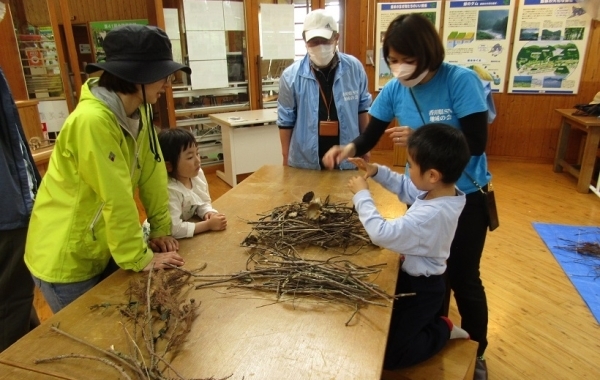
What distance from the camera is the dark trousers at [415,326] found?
1398 millimetres

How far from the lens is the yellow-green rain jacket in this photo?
1.21 metres

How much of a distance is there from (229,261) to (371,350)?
63 cm

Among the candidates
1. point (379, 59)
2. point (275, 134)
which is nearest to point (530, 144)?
point (379, 59)

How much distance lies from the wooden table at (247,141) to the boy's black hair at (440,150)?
11.2ft

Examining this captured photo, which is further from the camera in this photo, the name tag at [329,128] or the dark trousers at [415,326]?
the name tag at [329,128]

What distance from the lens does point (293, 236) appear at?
5.16ft

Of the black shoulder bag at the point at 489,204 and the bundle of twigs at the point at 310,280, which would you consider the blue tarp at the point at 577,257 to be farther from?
the bundle of twigs at the point at 310,280

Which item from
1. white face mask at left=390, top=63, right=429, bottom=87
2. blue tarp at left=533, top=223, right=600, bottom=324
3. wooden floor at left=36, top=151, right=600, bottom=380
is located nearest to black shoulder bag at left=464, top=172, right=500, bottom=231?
white face mask at left=390, top=63, right=429, bottom=87

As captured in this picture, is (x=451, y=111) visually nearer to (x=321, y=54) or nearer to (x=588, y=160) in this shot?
(x=321, y=54)

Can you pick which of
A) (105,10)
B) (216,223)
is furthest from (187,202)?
(105,10)

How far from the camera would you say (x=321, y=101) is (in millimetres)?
2541

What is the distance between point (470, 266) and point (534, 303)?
1.28 metres

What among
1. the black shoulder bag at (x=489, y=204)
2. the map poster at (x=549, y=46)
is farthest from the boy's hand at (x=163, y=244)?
the map poster at (x=549, y=46)

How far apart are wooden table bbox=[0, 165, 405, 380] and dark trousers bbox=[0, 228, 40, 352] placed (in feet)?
1.86
